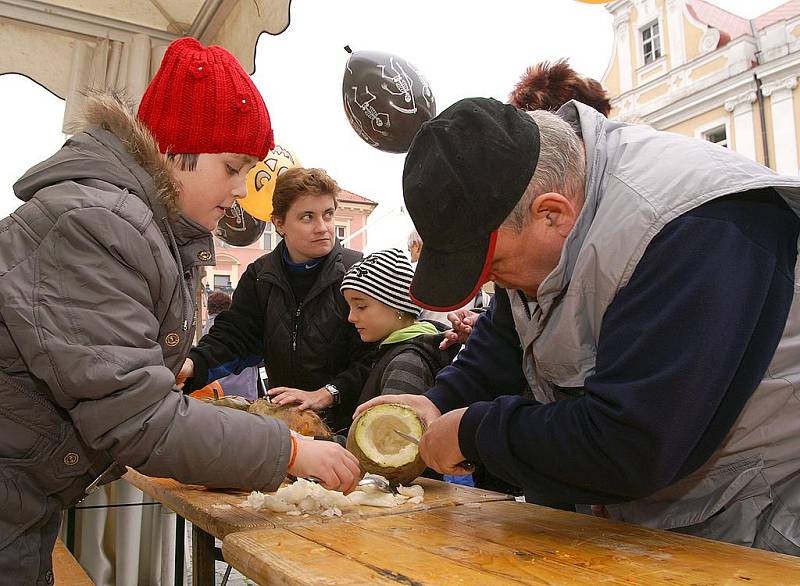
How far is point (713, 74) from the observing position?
1078cm

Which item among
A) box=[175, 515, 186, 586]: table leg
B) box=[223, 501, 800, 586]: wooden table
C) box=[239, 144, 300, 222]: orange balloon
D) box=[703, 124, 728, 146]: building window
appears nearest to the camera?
box=[223, 501, 800, 586]: wooden table

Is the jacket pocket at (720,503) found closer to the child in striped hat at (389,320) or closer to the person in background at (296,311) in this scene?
the child in striped hat at (389,320)

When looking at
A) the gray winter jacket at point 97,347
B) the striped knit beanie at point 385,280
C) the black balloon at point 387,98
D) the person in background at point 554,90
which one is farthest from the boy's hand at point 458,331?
the black balloon at point 387,98

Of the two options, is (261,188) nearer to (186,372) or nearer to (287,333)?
(287,333)

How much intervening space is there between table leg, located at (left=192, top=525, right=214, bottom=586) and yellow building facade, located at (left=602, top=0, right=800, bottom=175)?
7.27 meters

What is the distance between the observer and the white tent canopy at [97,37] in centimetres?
413

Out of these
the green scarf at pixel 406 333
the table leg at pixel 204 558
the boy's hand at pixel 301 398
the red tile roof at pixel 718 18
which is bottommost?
the table leg at pixel 204 558

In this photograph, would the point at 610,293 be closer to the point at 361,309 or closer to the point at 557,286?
the point at 557,286

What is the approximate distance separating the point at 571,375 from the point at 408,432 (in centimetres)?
57

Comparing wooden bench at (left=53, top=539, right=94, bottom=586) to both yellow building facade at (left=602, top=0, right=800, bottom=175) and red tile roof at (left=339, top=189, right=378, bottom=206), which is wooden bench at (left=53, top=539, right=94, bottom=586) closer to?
yellow building facade at (left=602, top=0, right=800, bottom=175)

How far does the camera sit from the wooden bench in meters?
2.07

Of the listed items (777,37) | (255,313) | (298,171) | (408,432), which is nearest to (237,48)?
(298,171)

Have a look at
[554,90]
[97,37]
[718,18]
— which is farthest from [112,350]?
[718,18]

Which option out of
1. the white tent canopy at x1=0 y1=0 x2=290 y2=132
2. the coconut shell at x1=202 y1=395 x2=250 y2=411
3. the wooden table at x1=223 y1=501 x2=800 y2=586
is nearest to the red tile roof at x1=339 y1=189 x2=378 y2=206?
the white tent canopy at x1=0 y1=0 x2=290 y2=132
